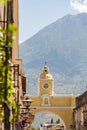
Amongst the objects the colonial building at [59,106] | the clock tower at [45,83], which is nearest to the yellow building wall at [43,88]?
the clock tower at [45,83]

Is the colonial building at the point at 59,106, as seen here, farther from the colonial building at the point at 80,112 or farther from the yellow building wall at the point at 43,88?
the colonial building at the point at 80,112

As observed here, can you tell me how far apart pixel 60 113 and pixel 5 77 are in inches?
2957

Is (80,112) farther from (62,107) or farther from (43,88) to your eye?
(43,88)

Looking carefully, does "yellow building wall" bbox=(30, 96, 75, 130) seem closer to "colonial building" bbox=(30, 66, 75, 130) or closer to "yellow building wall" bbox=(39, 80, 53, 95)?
"colonial building" bbox=(30, 66, 75, 130)

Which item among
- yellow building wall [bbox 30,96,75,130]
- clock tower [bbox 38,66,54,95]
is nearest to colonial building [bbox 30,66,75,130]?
yellow building wall [bbox 30,96,75,130]

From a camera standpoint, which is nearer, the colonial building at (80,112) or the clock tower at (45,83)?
the colonial building at (80,112)

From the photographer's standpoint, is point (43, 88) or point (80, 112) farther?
point (43, 88)

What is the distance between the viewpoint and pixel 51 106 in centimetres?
8138

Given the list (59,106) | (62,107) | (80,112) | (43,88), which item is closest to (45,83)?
(43,88)

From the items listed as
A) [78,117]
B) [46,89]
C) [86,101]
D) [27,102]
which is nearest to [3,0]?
[27,102]

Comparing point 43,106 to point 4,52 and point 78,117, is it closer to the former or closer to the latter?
point 78,117

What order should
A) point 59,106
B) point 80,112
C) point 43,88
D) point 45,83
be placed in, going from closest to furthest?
point 80,112, point 59,106, point 43,88, point 45,83

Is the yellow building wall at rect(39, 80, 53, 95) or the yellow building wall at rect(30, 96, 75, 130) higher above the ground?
the yellow building wall at rect(39, 80, 53, 95)

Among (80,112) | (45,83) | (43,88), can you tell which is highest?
(45,83)
